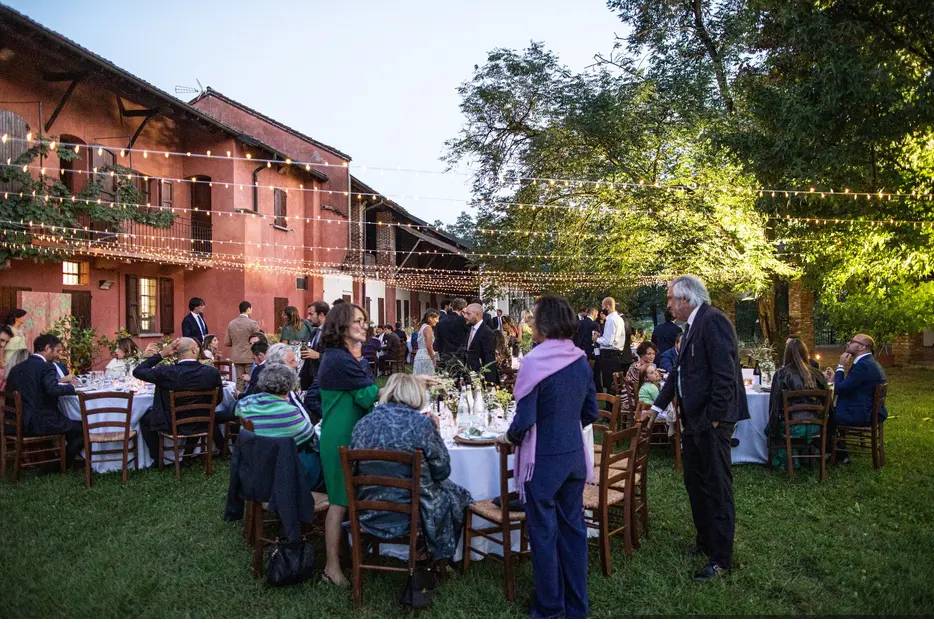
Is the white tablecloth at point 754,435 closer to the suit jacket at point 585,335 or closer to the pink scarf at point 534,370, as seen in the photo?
the suit jacket at point 585,335

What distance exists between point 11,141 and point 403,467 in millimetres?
10620

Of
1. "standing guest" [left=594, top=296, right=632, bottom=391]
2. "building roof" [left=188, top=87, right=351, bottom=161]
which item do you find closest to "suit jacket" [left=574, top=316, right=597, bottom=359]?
"standing guest" [left=594, top=296, right=632, bottom=391]

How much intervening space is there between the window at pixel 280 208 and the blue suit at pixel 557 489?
54.0 ft

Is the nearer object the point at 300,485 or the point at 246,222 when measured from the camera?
the point at 300,485

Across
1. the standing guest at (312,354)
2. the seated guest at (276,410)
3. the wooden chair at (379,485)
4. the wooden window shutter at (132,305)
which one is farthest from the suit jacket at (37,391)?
the wooden window shutter at (132,305)

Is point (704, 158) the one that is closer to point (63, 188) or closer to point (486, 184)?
point (486, 184)

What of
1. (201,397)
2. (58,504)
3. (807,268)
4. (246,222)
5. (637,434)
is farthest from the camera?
(246,222)

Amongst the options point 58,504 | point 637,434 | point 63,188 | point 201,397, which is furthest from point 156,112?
point 637,434

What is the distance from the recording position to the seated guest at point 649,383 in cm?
672

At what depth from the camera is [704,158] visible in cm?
1212

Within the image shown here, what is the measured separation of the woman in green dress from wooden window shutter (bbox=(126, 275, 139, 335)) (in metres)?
12.2

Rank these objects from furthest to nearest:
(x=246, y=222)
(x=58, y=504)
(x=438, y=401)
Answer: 1. (x=246, y=222)
2. (x=58, y=504)
3. (x=438, y=401)

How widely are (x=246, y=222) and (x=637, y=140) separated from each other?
392 inches

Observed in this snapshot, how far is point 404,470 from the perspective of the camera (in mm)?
3395
